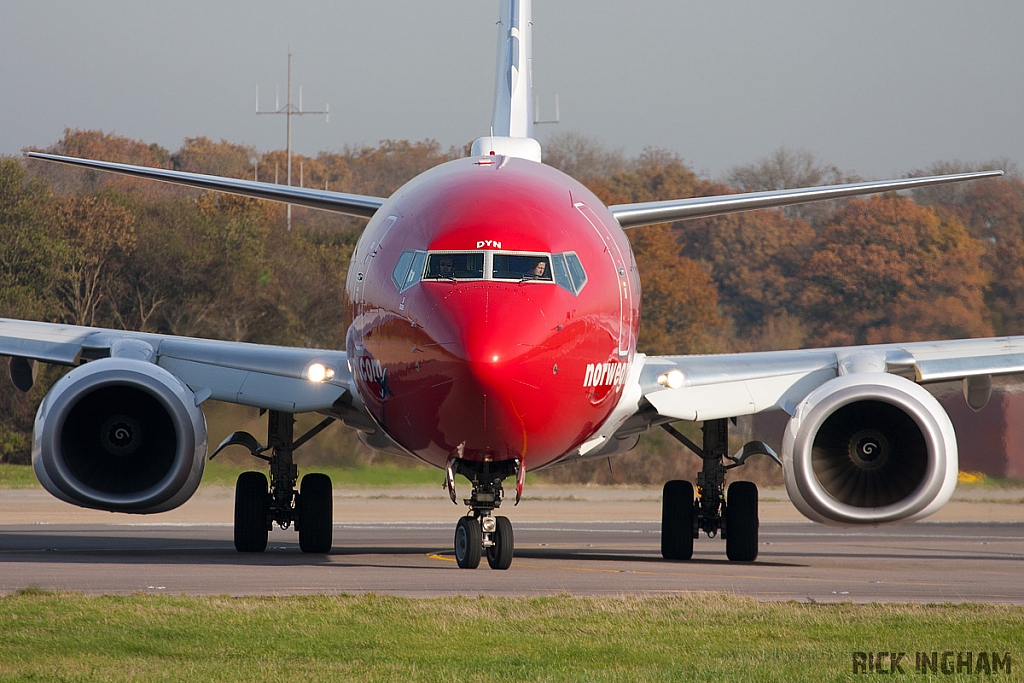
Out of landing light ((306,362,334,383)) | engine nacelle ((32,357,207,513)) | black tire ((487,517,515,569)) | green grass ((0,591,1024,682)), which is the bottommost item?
green grass ((0,591,1024,682))

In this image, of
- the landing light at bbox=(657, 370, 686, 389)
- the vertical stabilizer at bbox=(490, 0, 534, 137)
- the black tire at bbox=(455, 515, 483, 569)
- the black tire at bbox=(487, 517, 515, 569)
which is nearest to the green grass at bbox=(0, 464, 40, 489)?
the vertical stabilizer at bbox=(490, 0, 534, 137)

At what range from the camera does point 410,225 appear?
1159 centimetres

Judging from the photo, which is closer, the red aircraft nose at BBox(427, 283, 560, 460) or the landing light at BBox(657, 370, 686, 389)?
the red aircraft nose at BBox(427, 283, 560, 460)

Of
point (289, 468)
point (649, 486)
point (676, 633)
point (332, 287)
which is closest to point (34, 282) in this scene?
point (332, 287)

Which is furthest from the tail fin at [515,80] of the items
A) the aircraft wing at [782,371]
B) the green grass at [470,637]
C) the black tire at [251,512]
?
the green grass at [470,637]

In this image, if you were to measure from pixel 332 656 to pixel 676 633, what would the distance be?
89.9 inches

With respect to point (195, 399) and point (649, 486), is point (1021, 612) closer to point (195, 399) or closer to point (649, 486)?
point (195, 399)

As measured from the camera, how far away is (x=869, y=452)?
13867mm

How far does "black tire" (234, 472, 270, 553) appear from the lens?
1614cm

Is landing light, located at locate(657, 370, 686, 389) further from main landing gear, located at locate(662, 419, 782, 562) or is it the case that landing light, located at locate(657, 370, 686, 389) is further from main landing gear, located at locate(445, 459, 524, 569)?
main landing gear, located at locate(662, 419, 782, 562)

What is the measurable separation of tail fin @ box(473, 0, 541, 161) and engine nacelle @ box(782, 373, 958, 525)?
436cm

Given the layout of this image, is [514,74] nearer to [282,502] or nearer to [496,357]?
[282,502]

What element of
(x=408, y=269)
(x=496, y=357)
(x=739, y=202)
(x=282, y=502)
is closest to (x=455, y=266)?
(x=408, y=269)

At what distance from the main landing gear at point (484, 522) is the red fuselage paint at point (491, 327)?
0.36m
